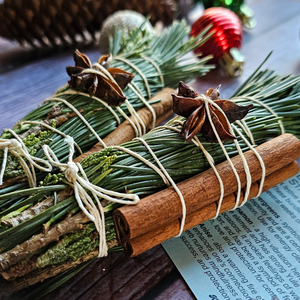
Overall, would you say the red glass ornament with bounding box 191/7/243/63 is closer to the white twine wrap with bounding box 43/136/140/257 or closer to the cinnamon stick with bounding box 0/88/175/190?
the cinnamon stick with bounding box 0/88/175/190

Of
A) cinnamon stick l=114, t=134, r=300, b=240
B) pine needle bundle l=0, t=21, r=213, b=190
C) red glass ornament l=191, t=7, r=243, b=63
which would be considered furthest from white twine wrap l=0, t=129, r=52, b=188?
red glass ornament l=191, t=7, r=243, b=63

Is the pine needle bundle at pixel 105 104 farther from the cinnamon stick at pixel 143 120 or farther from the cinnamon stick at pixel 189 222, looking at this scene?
the cinnamon stick at pixel 189 222

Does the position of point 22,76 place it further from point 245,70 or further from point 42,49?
point 245,70

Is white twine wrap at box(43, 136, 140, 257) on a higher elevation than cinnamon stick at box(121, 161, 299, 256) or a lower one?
higher

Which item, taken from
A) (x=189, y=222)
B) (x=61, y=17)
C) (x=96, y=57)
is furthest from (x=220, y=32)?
(x=189, y=222)

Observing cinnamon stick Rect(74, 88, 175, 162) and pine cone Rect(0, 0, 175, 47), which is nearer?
cinnamon stick Rect(74, 88, 175, 162)

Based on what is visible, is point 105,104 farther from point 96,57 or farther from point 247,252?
point 96,57
